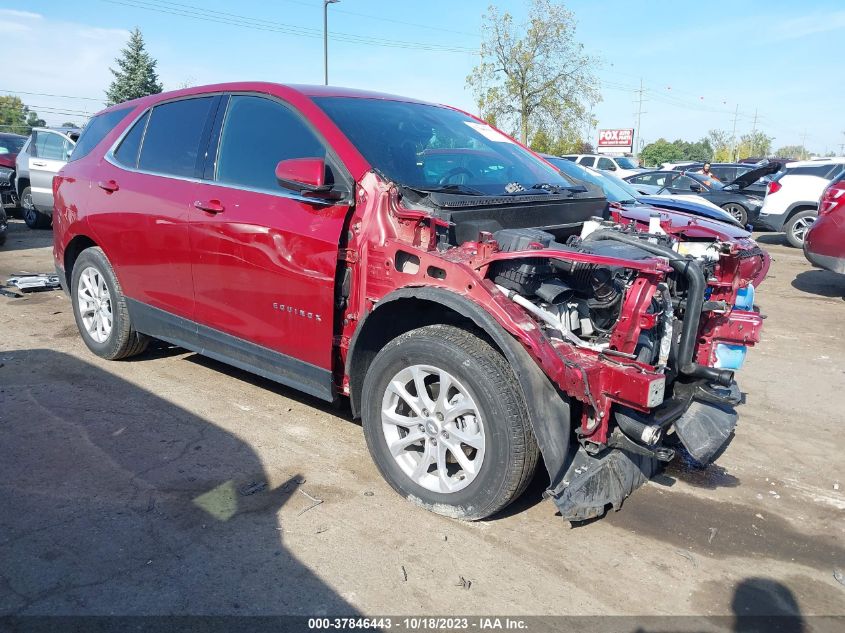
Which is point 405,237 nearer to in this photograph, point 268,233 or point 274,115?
point 268,233

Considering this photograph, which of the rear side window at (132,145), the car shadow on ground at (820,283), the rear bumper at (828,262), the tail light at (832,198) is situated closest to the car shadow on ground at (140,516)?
the rear side window at (132,145)

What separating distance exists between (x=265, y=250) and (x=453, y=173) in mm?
1119

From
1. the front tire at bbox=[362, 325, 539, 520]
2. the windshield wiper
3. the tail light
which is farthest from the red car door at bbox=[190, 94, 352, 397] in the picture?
the tail light

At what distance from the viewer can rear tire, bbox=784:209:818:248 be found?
44.2 ft

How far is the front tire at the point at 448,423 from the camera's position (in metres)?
2.92

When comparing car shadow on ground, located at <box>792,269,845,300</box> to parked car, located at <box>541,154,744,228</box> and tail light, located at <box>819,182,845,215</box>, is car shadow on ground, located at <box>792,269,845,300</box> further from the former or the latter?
parked car, located at <box>541,154,744,228</box>

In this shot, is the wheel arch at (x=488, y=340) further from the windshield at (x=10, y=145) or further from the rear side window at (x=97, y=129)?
the windshield at (x=10, y=145)

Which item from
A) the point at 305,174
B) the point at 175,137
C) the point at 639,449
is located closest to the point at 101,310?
the point at 175,137

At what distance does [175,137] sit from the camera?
4.49 meters

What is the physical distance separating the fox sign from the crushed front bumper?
1926 inches

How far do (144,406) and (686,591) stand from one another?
11.0 feet

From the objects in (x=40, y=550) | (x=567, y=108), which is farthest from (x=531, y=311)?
(x=567, y=108)

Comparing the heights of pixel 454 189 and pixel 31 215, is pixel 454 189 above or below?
above

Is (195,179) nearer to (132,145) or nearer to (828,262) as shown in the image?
(132,145)
